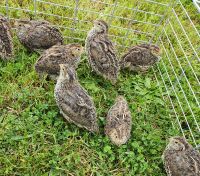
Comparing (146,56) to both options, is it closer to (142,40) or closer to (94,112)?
(142,40)

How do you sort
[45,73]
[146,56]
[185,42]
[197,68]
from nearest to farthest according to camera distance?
[45,73]
[146,56]
[197,68]
[185,42]

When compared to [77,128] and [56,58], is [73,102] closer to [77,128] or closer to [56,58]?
[77,128]

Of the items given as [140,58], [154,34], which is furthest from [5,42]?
[154,34]

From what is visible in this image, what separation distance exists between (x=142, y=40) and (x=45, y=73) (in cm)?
184

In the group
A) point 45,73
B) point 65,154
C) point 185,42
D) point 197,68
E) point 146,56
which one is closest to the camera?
point 65,154

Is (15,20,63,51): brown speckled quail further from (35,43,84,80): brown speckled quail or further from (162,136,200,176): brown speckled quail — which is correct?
(162,136,200,176): brown speckled quail

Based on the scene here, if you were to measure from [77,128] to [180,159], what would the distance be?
4.31 feet

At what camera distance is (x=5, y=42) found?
5051mm

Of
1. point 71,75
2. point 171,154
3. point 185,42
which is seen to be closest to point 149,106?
point 171,154

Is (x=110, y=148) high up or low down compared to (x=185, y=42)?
down

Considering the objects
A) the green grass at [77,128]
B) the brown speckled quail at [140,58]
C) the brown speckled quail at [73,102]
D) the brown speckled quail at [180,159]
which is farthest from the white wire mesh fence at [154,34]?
the brown speckled quail at [73,102]

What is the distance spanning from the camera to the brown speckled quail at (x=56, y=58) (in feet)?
16.2

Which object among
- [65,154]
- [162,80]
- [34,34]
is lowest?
[65,154]

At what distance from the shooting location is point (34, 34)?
521 cm
